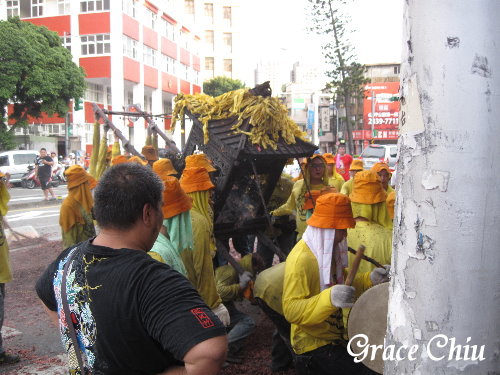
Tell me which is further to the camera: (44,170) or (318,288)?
(44,170)

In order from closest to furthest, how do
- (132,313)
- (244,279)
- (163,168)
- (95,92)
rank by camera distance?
1. (132,313)
2. (244,279)
3. (163,168)
4. (95,92)

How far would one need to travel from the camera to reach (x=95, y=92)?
3550cm

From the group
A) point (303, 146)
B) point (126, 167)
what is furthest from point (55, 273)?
point (303, 146)

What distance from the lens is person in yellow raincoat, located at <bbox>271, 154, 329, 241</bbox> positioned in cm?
540

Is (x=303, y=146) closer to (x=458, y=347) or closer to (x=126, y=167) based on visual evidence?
(x=126, y=167)

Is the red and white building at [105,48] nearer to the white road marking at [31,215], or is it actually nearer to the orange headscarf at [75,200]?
the white road marking at [31,215]

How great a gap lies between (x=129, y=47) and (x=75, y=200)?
32521 millimetres

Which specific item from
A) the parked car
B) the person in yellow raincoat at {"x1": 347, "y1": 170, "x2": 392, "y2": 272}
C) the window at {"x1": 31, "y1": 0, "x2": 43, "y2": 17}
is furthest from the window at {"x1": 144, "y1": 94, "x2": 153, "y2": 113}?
the person in yellow raincoat at {"x1": 347, "y1": 170, "x2": 392, "y2": 272}

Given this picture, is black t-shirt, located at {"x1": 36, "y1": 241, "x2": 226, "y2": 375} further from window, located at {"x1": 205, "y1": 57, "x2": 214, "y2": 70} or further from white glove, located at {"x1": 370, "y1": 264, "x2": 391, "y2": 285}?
window, located at {"x1": 205, "y1": 57, "x2": 214, "y2": 70}

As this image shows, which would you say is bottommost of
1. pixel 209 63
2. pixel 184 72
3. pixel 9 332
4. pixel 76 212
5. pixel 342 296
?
pixel 9 332

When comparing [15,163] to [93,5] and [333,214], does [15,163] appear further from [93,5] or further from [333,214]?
[333,214]

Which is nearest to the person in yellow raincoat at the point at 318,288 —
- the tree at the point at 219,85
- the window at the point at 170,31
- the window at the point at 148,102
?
the window at the point at 148,102

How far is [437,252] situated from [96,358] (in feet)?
3.92

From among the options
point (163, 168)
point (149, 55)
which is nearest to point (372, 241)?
point (163, 168)
